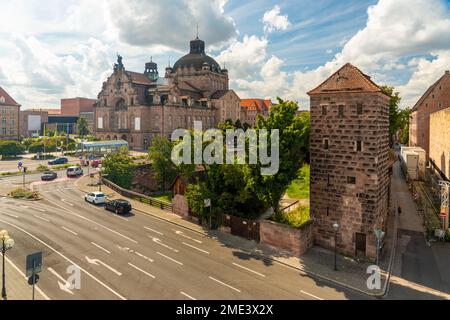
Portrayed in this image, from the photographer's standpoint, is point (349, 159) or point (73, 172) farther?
point (73, 172)

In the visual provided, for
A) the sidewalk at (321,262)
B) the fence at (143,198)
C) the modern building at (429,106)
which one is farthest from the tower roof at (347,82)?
the modern building at (429,106)

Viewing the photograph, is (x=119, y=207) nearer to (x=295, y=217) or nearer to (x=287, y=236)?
(x=295, y=217)

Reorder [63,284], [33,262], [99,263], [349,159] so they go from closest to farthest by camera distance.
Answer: [33,262] → [63,284] → [99,263] → [349,159]

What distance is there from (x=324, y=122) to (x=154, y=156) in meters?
29.2

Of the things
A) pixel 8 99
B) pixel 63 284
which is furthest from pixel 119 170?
pixel 8 99

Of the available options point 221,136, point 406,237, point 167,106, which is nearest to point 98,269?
point 221,136

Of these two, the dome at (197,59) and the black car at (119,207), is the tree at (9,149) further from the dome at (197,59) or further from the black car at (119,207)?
the dome at (197,59)

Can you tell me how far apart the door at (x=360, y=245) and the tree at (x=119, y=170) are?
118 feet

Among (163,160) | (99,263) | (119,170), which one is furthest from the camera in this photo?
(119,170)

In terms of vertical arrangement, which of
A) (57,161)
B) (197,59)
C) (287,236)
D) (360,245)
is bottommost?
(360,245)

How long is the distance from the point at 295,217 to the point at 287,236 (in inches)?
230

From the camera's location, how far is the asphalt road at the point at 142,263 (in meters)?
19.0

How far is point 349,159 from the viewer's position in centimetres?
2542

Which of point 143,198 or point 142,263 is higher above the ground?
point 143,198
